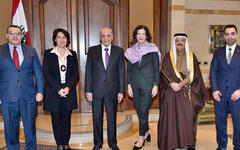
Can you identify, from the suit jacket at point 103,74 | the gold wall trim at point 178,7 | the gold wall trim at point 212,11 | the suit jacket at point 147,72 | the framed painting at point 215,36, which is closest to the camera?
the suit jacket at point 103,74

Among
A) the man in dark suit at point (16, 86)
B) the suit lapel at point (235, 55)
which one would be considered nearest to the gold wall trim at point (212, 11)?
the suit lapel at point (235, 55)

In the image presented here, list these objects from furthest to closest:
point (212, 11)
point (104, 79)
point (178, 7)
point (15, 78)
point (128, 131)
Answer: point (212, 11)
point (178, 7)
point (128, 131)
point (104, 79)
point (15, 78)

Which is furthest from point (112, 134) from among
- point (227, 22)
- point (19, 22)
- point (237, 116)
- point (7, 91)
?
point (227, 22)

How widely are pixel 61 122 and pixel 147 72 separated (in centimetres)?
154

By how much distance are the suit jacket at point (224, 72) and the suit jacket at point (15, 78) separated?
2742 mm

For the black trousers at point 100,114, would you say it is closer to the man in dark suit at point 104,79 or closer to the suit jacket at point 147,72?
the man in dark suit at point 104,79


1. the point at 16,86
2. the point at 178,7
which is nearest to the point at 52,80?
the point at 16,86

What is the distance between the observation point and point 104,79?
126 inches

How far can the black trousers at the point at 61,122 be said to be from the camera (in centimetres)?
316

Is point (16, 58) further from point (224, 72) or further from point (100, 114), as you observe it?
point (224, 72)

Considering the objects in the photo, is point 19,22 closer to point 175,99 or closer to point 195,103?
point 175,99

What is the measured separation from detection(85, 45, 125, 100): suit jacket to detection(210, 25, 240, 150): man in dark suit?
1.50 metres

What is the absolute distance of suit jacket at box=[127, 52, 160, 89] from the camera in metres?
3.35

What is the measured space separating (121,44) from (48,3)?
1.96 m
